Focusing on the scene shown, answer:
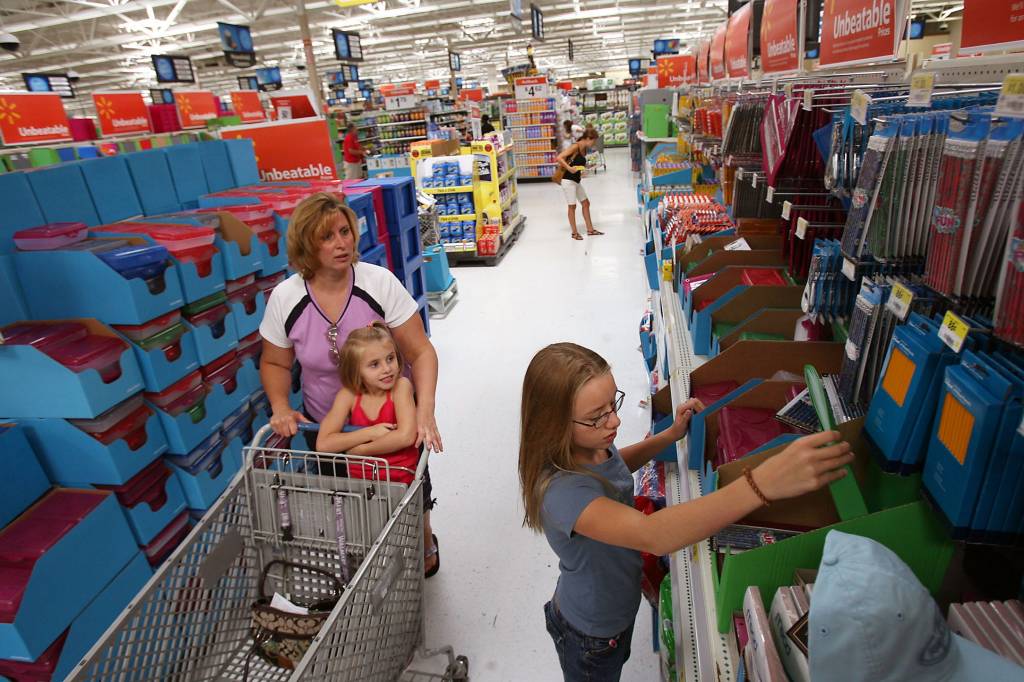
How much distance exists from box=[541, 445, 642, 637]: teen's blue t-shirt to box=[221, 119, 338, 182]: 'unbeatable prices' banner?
3593 mm

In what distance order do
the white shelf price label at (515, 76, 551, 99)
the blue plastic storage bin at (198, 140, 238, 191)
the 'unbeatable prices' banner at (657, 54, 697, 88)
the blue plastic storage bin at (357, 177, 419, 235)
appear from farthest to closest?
the white shelf price label at (515, 76, 551, 99)
the 'unbeatable prices' banner at (657, 54, 697, 88)
the blue plastic storage bin at (357, 177, 419, 235)
the blue plastic storage bin at (198, 140, 238, 191)

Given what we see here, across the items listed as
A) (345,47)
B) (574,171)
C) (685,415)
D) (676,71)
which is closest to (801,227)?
(685,415)

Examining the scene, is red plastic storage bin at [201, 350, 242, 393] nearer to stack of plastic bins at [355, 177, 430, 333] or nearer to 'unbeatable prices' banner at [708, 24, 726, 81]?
stack of plastic bins at [355, 177, 430, 333]

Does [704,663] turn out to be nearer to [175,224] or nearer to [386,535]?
[386,535]

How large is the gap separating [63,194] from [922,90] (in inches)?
120

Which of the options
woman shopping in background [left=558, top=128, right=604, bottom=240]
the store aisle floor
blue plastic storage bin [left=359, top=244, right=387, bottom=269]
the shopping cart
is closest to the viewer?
the shopping cart

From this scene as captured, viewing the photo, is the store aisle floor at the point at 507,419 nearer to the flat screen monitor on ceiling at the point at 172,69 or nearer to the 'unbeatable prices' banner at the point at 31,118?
the 'unbeatable prices' banner at the point at 31,118

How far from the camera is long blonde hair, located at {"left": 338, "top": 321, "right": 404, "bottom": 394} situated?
6.75 ft

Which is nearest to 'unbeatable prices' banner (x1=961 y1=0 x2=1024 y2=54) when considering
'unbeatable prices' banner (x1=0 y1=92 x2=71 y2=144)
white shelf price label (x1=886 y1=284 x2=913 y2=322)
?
white shelf price label (x1=886 y1=284 x2=913 y2=322)

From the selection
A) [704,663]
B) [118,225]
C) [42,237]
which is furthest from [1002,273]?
[118,225]

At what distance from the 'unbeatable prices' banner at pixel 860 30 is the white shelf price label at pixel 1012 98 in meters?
1.16

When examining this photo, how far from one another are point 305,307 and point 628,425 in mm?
2361

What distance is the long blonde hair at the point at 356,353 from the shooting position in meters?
2.06

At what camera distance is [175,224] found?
2543 millimetres
